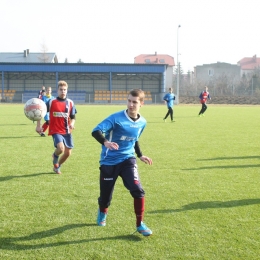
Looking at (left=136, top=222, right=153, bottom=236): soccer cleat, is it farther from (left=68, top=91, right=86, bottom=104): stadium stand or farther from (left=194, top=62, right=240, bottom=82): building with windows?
(left=194, top=62, right=240, bottom=82): building with windows

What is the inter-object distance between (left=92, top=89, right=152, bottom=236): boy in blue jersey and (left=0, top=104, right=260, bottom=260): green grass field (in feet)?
1.13

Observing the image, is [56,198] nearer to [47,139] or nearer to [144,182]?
[144,182]

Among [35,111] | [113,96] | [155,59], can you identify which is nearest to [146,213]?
[35,111]

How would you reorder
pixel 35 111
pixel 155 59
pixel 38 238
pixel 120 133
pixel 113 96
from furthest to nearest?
pixel 155 59 → pixel 113 96 → pixel 35 111 → pixel 120 133 → pixel 38 238

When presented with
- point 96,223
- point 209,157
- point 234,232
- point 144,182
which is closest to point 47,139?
point 209,157

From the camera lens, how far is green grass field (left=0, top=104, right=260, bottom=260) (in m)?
4.17

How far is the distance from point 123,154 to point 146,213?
3.47 feet

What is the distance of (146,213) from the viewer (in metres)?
5.40

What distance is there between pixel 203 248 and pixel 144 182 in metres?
3.14

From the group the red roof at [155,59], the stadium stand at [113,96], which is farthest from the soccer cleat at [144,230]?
the red roof at [155,59]

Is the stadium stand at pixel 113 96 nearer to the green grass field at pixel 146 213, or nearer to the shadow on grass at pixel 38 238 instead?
the green grass field at pixel 146 213

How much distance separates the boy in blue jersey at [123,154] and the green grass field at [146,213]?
1.13 feet

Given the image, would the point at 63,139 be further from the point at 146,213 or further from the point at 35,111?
the point at 35,111

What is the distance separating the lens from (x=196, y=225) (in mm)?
4914
